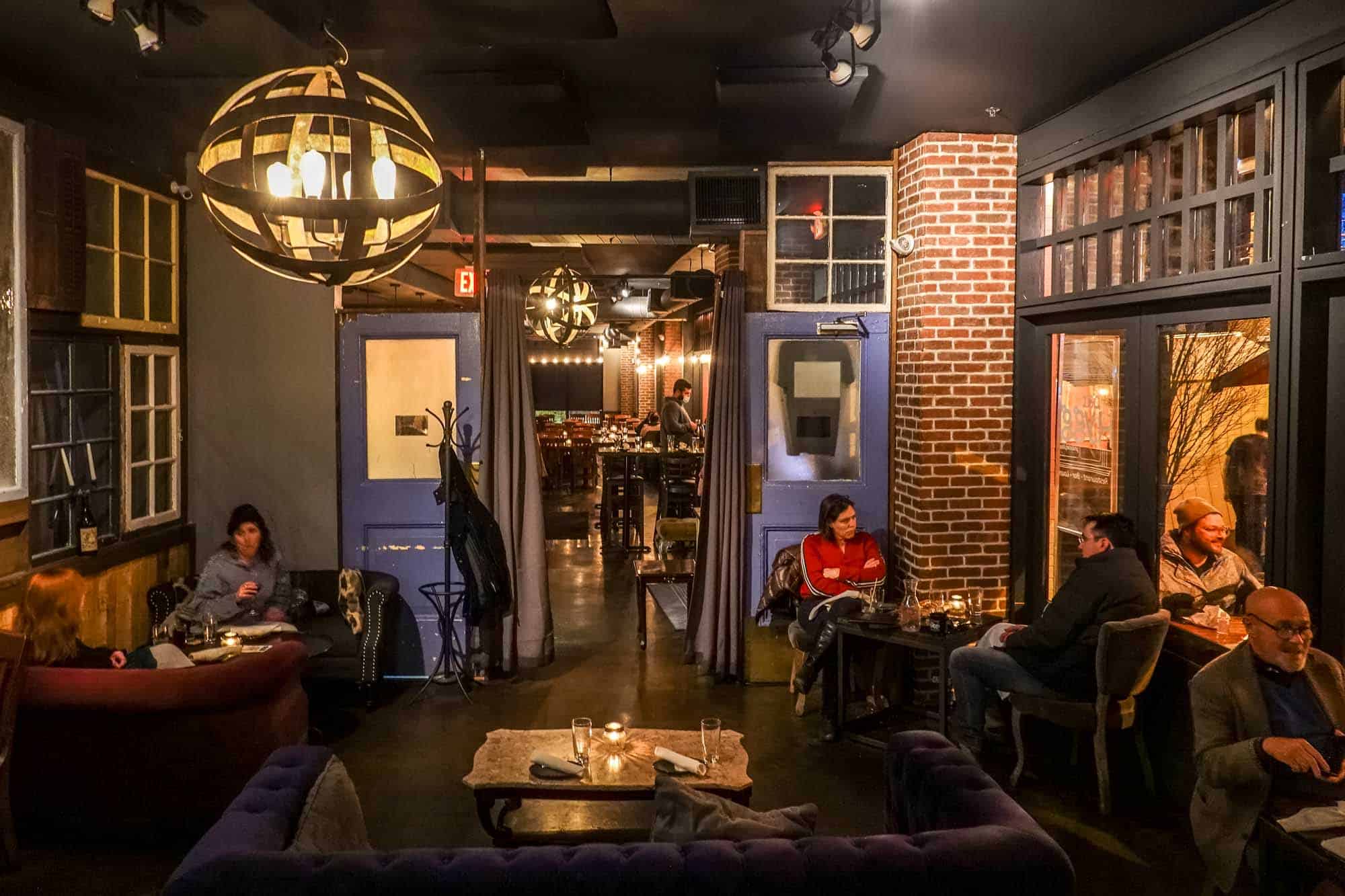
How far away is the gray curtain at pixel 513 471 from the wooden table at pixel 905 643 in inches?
81.7

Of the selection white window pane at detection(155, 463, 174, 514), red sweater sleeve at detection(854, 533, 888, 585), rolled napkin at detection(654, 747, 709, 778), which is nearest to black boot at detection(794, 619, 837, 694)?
red sweater sleeve at detection(854, 533, 888, 585)

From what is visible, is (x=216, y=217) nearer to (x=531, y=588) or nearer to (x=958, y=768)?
(x=958, y=768)

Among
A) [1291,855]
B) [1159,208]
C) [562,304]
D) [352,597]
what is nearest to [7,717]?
[352,597]

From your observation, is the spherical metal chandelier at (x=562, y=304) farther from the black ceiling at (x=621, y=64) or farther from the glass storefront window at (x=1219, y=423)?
the glass storefront window at (x=1219, y=423)

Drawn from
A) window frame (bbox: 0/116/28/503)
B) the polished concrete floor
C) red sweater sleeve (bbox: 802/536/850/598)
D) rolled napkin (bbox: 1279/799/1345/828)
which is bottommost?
the polished concrete floor

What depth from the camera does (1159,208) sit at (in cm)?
460

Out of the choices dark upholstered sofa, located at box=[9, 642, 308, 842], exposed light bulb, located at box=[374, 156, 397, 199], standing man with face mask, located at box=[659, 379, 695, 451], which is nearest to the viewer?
exposed light bulb, located at box=[374, 156, 397, 199]

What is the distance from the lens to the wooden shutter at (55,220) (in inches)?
189

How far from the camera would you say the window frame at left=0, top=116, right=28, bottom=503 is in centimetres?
A: 475

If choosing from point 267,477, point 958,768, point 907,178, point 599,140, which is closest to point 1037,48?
point 907,178

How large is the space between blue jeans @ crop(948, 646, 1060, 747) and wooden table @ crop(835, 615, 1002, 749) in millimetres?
64

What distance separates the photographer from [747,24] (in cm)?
415

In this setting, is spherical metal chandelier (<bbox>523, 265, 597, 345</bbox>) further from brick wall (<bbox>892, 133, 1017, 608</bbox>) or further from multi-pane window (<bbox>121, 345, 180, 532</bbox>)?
brick wall (<bbox>892, 133, 1017, 608</bbox>)

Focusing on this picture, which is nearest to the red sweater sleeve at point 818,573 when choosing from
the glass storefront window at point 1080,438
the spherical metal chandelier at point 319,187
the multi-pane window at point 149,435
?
the glass storefront window at point 1080,438
